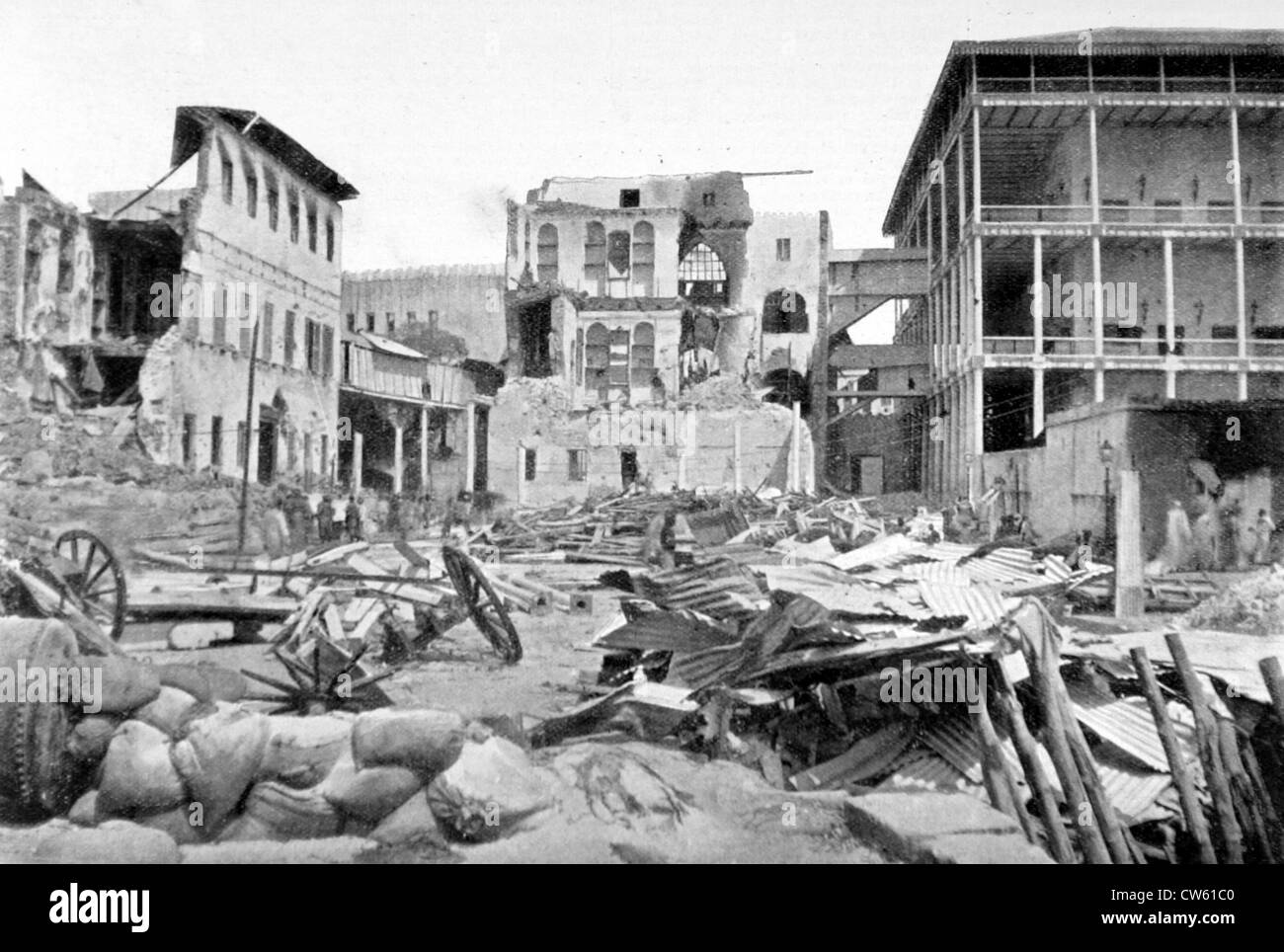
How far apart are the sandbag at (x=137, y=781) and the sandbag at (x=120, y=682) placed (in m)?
0.27

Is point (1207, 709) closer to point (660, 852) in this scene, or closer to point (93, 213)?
point (660, 852)

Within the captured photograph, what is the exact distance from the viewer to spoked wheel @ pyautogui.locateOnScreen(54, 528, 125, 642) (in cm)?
540

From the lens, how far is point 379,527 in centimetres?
638

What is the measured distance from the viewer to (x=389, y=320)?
7.03 metres

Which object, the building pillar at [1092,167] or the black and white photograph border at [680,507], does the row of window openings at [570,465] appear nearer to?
the black and white photograph border at [680,507]

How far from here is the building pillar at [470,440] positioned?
6866mm

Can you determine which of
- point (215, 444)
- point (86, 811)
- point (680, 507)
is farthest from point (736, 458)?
point (86, 811)

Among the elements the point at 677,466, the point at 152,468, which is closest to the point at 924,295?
the point at 677,466

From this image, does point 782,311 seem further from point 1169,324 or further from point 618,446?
point 1169,324

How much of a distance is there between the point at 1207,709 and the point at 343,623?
17.1ft

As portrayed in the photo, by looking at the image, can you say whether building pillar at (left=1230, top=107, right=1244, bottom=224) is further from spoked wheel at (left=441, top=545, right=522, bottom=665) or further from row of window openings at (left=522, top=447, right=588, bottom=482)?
spoked wheel at (left=441, top=545, right=522, bottom=665)

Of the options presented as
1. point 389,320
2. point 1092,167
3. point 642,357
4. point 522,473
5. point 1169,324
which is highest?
point 1092,167

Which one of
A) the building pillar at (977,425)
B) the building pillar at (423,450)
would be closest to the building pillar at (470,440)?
the building pillar at (423,450)

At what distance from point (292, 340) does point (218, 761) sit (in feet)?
11.1
